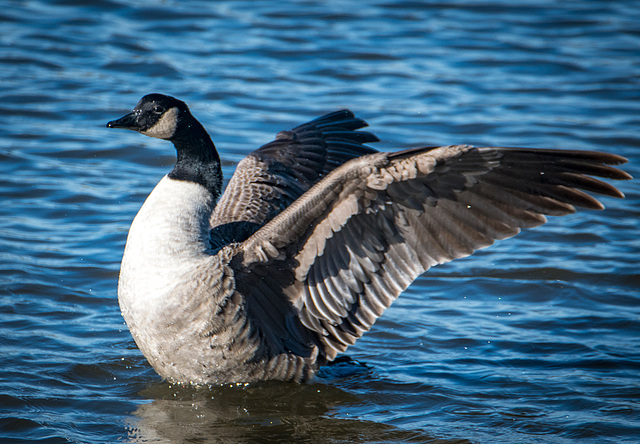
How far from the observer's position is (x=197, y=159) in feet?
18.1

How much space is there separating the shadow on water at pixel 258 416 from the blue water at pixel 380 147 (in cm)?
2

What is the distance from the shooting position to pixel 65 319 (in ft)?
21.3

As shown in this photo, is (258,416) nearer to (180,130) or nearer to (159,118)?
(180,130)

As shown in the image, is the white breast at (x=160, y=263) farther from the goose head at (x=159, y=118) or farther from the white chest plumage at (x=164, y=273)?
the goose head at (x=159, y=118)

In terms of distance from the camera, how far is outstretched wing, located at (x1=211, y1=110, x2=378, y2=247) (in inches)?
254

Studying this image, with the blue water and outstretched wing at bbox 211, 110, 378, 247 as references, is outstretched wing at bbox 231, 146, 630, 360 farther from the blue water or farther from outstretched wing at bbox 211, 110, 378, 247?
outstretched wing at bbox 211, 110, 378, 247

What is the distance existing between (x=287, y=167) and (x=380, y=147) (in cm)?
359

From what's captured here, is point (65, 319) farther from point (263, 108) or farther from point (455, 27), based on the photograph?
point (455, 27)

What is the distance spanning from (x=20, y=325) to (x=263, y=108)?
5.98 meters

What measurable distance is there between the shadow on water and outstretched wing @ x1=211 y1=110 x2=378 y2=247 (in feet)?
4.45

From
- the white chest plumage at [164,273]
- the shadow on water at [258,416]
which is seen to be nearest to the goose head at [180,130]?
the white chest plumage at [164,273]

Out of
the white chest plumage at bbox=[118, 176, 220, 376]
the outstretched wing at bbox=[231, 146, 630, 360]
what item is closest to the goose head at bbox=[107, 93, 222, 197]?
the white chest plumage at bbox=[118, 176, 220, 376]

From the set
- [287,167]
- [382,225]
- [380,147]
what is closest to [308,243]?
[382,225]

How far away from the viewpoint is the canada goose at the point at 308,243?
466cm
